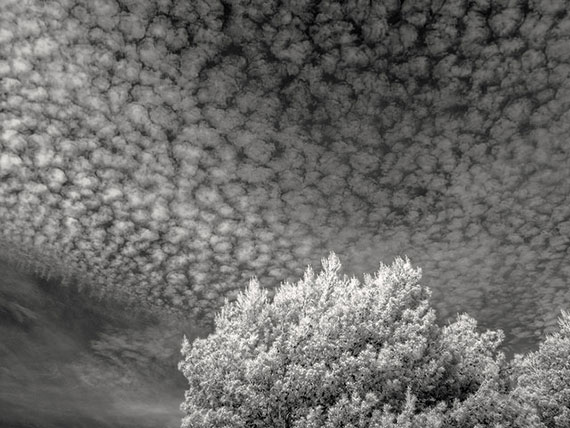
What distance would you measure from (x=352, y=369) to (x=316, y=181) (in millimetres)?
4281

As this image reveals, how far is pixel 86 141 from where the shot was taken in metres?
9.55

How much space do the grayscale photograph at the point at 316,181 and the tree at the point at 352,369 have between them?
0.05 m

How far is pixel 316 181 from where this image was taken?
9922 mm

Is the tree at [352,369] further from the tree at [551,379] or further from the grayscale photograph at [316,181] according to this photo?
the tree at [551,379]

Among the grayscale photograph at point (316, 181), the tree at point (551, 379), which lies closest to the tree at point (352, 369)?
the grayscale photograph at point (316, 181)

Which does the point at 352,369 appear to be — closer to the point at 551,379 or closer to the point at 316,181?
the point at 316,181

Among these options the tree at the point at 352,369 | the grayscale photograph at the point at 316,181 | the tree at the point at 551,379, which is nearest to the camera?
the grayscale photograph at the point at 316,181

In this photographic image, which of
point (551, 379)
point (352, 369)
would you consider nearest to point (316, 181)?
point (352, 369)

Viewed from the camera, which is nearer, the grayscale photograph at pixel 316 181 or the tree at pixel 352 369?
the grayscale photograph at pixel 316 181

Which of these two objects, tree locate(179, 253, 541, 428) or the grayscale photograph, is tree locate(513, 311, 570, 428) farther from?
tree locate(179, 253, 541, 428)

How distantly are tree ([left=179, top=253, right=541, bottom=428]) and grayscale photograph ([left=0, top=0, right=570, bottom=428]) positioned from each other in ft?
0.16

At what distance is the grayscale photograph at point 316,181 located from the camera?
7059 millimetres

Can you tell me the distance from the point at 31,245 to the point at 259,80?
10.5 metres

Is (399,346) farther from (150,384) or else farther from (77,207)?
(150,384)
